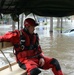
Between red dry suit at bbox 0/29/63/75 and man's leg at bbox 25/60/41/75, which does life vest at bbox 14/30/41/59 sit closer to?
red dry suit at bbox 0/29/63/75

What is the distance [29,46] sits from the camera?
551cm

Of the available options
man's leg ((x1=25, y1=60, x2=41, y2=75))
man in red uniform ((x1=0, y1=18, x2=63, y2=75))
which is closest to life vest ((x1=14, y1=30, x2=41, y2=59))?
man in red uniform ((x1=0, y1=18, x2=63, y2=75))

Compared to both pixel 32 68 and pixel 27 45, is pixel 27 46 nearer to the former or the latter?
pixel 27 45

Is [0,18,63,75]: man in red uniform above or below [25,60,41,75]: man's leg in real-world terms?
above

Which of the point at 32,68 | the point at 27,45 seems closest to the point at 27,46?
the point at 27,45

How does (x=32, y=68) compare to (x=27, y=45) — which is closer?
(x=32, y=68)

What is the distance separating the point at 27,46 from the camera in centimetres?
549

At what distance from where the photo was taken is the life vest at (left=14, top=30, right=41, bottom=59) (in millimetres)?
5434

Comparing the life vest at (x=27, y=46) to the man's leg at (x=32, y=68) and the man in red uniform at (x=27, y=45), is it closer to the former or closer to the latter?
the man in red uniform at (x=27, y=45)

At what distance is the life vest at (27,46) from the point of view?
5.43 m

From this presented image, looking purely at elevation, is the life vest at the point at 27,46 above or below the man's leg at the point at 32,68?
above

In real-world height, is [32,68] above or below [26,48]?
below

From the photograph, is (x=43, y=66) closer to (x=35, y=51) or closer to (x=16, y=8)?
(x=35, y=51)

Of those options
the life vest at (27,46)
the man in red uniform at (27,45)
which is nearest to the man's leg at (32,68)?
the man in red uniform at (27,45)
